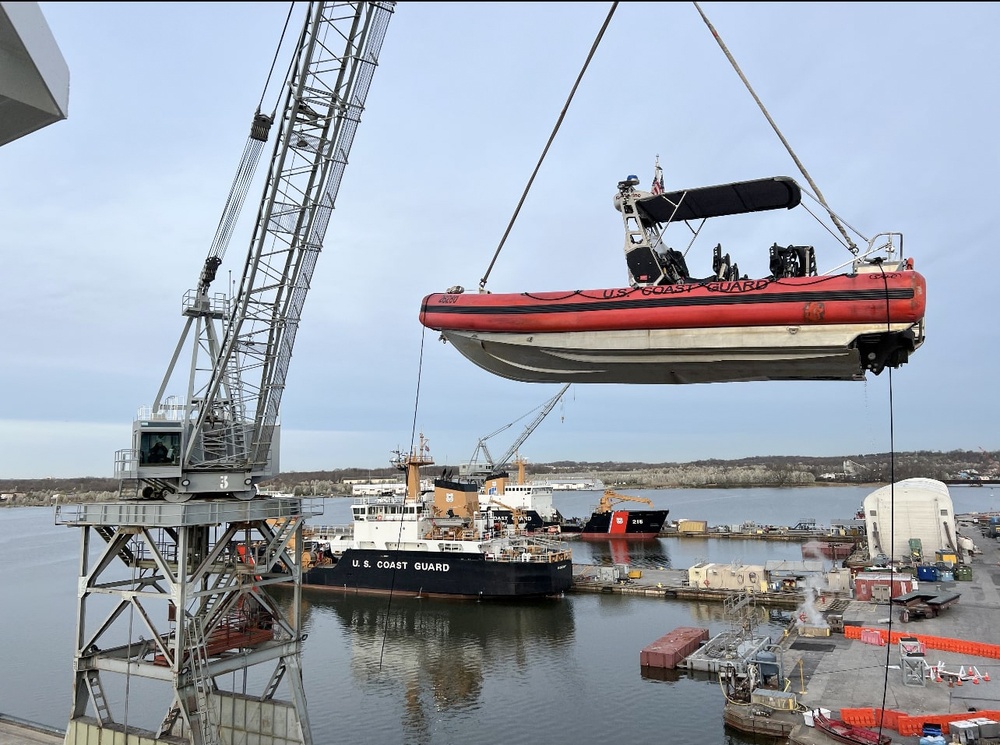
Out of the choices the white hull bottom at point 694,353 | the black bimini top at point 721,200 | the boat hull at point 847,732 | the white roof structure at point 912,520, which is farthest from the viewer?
the white roof structure at point 912,520

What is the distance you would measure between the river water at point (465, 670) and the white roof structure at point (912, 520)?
436 inches

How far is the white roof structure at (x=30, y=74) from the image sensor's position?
395 cm

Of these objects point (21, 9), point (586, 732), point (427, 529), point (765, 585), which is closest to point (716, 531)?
point (765, 585)

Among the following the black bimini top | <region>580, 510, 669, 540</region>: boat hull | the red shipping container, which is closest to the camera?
the black bimini top

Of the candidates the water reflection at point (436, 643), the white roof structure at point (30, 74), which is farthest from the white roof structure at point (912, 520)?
the white roof structure at point (30, 74)

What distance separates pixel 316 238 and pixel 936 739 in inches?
581

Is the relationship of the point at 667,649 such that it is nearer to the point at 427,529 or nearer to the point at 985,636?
the point at 985,636

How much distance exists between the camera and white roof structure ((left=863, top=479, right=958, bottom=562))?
109 feet

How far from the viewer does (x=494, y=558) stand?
31781mm

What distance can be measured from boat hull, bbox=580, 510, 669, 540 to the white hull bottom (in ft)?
154

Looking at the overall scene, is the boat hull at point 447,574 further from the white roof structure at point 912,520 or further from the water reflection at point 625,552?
the white roof structure at point 912,520

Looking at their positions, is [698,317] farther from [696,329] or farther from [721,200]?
[721,200]

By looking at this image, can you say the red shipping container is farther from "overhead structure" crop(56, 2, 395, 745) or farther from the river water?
"overhead structure" crop(56, 2, 395, 745)

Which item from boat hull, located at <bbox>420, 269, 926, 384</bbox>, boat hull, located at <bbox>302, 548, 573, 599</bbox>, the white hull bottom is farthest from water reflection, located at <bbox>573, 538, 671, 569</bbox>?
boat hull, located at <bbox>420, 269, 926, 384</bbox>
